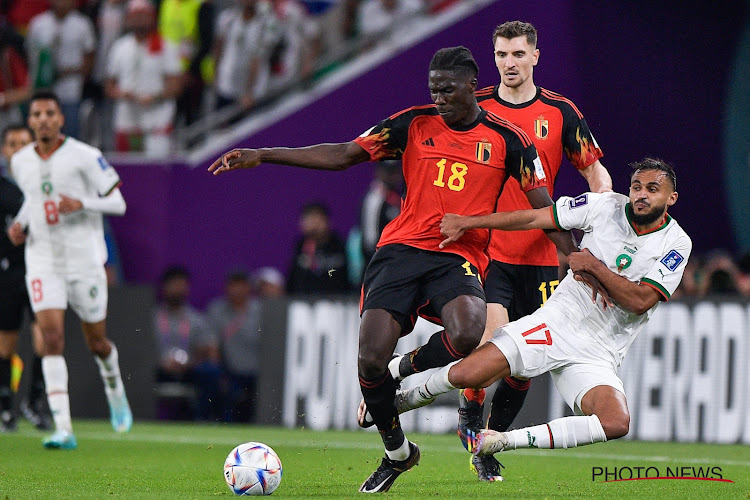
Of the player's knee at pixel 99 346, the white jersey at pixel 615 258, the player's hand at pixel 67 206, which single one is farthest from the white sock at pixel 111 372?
the white jersey at pixel 615 258

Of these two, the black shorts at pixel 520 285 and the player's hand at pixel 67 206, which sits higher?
the player's hand at pixel 67 206

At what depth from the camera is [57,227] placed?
10.6 meters

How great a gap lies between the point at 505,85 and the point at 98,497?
3.80 meters

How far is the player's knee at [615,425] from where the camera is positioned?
7.16m

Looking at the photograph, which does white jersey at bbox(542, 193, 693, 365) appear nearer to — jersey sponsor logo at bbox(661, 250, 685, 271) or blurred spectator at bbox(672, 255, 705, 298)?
jersey sponsor logo at bbox(661, 250, 685, 271)

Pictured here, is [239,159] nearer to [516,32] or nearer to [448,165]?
[448,165]

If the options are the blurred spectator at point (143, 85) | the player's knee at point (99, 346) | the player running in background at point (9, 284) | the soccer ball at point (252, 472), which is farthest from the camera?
the blurred spectator at point (143, 85)

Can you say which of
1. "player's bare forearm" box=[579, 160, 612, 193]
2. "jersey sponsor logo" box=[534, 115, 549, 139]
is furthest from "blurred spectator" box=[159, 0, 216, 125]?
"player's bare forearm" box=[579, 160, 612, 193]

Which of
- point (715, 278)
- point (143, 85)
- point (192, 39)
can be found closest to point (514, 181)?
point (715, 278)

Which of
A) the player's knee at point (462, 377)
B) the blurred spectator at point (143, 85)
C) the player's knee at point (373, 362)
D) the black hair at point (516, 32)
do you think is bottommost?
the player's knee at point (462, 377)

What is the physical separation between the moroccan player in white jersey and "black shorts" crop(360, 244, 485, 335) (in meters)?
0.21

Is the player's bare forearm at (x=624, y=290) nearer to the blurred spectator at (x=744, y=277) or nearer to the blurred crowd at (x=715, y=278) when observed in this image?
the blurred crowd at (x=715, y=278)

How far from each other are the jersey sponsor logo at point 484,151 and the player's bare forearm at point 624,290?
86 centimetres

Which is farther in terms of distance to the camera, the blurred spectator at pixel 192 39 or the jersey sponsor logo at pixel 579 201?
the blurred spectator at pixel 192 39
